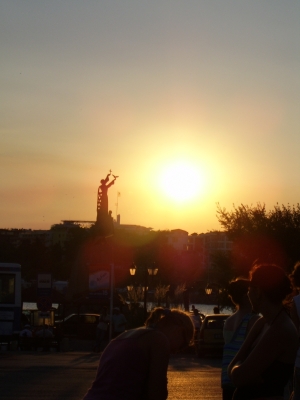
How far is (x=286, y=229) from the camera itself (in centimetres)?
4400

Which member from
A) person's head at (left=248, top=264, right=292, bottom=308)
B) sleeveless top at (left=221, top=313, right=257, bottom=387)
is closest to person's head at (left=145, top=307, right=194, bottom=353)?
person's head at (left=248, top=264, right=292, bottom=308)

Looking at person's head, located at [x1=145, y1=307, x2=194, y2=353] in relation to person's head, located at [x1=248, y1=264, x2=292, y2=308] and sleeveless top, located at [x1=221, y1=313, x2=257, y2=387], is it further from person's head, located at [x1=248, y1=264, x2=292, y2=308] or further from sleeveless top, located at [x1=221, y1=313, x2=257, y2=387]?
sleeveless top, located at [x1=221, y1=313, x2=257, y2=387]

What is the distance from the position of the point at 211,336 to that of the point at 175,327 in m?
20.9

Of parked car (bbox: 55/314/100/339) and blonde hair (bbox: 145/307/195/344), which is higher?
parked car (bbox: 55/314/100/339)

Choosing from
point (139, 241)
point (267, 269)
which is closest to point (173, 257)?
point (139, 241)

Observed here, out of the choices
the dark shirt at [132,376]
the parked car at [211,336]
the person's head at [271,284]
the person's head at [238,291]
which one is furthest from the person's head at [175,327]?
the parked car at [211,336]

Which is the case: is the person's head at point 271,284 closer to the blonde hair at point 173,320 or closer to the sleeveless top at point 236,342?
the blonde hair at point 173,320

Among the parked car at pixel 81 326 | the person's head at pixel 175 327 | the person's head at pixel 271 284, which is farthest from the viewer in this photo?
the parked car at pixel 81 326

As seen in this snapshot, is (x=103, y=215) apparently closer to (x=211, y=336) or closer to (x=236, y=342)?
(x=211, y=336)

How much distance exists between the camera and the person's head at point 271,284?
14.7 feet

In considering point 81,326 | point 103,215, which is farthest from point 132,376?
point 103,215

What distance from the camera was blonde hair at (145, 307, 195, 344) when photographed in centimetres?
428

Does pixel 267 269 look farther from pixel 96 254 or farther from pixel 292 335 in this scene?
pixel 96 254

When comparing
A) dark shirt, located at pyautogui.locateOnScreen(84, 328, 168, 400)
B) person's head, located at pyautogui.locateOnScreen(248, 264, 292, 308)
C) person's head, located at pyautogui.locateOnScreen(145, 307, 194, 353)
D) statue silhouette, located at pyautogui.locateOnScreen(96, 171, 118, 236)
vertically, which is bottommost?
dark shirt, located at pyautogui.locateOnScreen(84, 328, 168, 400)
